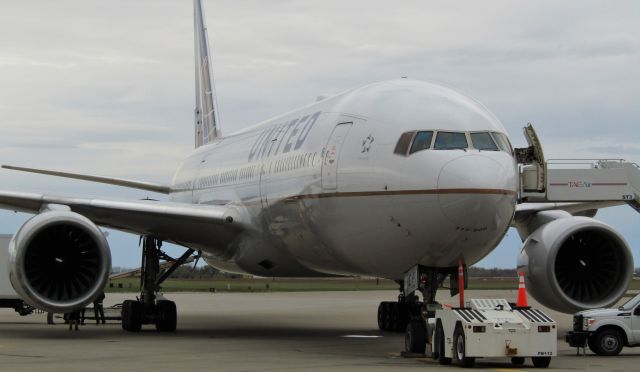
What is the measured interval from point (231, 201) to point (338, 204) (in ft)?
20.7

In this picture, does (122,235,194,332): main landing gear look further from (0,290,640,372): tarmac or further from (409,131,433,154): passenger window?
(409,131,433,154): passenger window

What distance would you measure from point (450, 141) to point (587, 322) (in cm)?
368

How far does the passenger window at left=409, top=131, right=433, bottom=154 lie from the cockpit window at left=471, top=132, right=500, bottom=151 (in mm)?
601

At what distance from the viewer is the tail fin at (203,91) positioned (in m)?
33.6

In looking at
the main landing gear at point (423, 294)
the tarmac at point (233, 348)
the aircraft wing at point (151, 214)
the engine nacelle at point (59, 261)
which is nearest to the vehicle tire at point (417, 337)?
the main landing gear at point (423, 294)

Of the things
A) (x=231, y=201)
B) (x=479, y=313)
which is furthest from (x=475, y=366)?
(x=231, y=201)

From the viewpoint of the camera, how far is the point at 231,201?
2292 centimetres

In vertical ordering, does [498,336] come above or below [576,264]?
below

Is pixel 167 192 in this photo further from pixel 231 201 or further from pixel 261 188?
pixel 261 188

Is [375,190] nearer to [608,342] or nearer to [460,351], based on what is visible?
[460,351]

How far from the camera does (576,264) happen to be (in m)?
20.4

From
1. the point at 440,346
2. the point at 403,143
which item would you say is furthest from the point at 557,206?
the point at 440,346

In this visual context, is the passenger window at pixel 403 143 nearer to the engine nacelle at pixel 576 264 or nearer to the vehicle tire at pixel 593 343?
the vehicle tire at pixel 593 343

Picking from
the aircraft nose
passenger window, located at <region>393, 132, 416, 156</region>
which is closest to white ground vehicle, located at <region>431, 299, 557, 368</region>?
the aircraft nose
